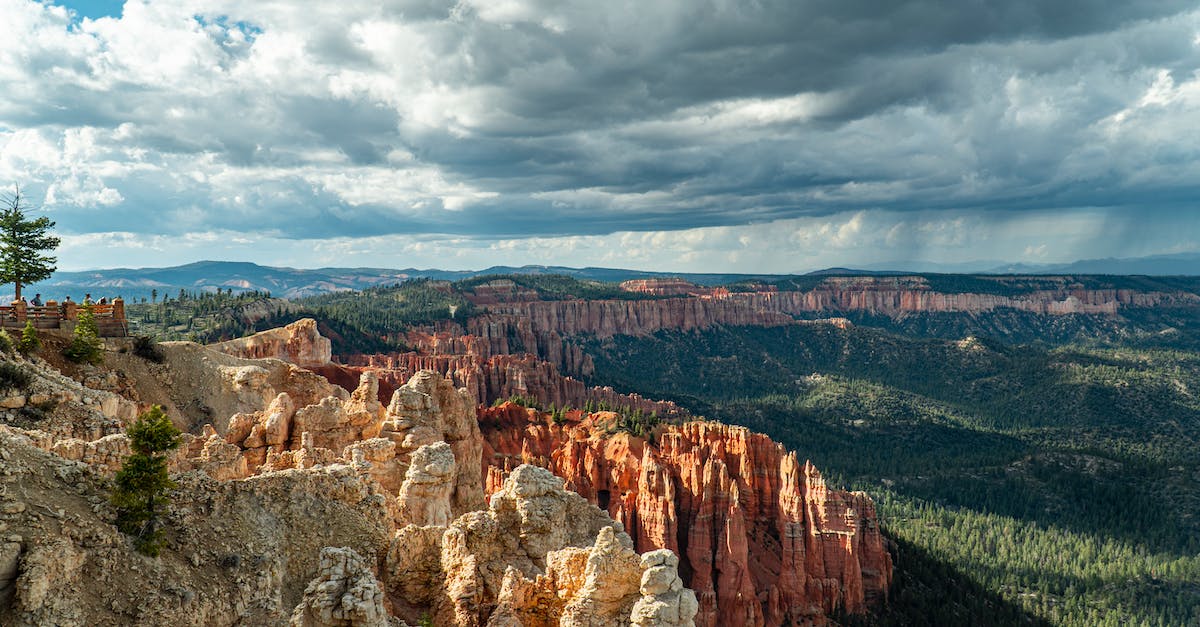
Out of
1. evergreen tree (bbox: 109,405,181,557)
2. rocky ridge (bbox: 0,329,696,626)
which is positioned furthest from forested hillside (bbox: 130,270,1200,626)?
evergreen tree (bbox: 109,405,181,557)

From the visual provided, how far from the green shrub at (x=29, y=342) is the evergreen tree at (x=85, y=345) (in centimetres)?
159

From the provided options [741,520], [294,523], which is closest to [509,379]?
[741,520]

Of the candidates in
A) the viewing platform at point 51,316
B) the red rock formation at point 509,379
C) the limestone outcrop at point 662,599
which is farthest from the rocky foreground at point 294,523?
the red rock formation at point 509,379

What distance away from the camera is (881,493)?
356ft

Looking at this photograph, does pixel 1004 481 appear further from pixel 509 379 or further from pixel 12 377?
pixel 12 377

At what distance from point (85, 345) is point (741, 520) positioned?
42380 millimetres

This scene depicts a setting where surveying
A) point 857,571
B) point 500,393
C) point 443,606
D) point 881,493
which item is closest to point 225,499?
point 443,606

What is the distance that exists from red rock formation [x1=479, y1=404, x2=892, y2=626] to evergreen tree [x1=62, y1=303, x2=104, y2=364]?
2614cm

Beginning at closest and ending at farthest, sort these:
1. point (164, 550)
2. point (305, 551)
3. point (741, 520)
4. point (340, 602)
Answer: point (340, 602), point (164, 550), point (305, 551), point (741, 520)

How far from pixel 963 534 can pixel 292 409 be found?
292 feet

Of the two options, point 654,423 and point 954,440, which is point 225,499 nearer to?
point 654,423

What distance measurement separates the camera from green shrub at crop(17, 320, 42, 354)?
29.9 metres

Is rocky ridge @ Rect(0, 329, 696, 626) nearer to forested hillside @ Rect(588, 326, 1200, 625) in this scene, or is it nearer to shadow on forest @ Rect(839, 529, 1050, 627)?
shadow on forest @ Rect(839, 529, 1050, 627)

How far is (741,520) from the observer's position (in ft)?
181
